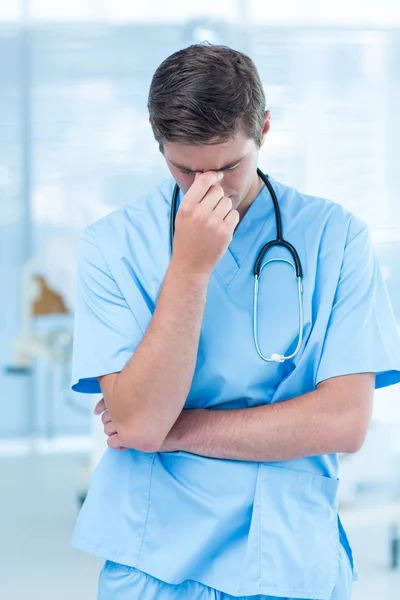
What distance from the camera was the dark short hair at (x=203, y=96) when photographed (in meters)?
0.95

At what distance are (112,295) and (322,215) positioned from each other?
30 cm

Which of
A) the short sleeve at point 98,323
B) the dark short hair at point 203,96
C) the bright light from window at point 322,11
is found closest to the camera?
the dark short hair at point 203,96

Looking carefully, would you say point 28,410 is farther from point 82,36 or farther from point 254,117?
point 254,117

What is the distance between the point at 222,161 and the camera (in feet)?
3.25

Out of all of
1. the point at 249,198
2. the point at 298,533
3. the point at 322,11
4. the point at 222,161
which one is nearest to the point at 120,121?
the point at 322,11

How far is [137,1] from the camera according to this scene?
180 inches

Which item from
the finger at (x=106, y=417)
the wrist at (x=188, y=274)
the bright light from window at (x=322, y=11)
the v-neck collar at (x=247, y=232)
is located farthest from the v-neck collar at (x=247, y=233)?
the bright light from window at (x=322, y=11)

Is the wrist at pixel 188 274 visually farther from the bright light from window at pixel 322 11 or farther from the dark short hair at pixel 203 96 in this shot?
Result: the bright light from window at pixel 322 11

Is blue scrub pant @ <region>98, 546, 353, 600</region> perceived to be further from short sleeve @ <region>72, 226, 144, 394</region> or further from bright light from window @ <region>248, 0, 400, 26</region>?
bright light from window @ <region>248, 0, 400, 26</region>

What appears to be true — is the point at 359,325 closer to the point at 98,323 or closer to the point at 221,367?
the point at 221,367

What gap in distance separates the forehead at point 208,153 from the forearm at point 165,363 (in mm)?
126

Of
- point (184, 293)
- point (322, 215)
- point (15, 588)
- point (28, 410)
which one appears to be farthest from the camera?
point (28, 410)

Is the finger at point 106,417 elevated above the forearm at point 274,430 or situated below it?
below

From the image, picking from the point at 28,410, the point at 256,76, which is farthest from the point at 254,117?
the point at 28,410
